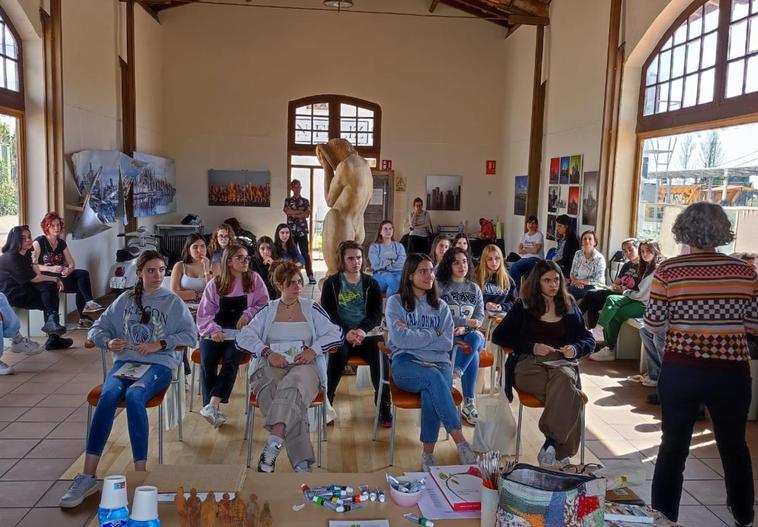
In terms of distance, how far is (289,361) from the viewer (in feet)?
13.1

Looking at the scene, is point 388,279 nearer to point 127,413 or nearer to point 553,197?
point 127,413

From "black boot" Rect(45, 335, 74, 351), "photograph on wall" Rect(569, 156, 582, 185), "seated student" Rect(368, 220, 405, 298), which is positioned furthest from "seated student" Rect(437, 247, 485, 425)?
"photograph on wall" Rect(569, 156, 582, 185)

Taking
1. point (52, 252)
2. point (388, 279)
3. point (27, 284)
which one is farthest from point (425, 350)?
point (52, 252)

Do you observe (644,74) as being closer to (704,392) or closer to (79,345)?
(704,392)

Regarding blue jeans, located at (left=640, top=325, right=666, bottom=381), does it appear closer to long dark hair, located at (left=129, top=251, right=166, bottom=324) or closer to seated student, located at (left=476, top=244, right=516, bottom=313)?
seated student, located at (left=476, top=244, right=516, bottom=313)

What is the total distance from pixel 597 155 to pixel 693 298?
613cm

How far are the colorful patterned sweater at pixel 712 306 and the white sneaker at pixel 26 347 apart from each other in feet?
18.6

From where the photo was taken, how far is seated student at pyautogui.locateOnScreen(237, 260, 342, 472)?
3725 mm

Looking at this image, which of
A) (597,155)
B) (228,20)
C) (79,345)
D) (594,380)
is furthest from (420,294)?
(228,20)

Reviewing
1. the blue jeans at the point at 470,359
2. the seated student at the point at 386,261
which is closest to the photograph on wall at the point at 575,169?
the seated student at the point at 386,261

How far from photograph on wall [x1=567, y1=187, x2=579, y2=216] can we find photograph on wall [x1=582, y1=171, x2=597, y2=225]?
327 mm

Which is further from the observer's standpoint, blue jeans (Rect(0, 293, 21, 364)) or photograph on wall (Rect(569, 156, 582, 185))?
photograph on wall (Rect(569, 156, 582, 185))

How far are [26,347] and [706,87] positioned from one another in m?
6.98

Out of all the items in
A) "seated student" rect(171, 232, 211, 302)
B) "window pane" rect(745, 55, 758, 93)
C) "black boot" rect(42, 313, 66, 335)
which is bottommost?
"black boot" rect(42, 313, 66, 335)
